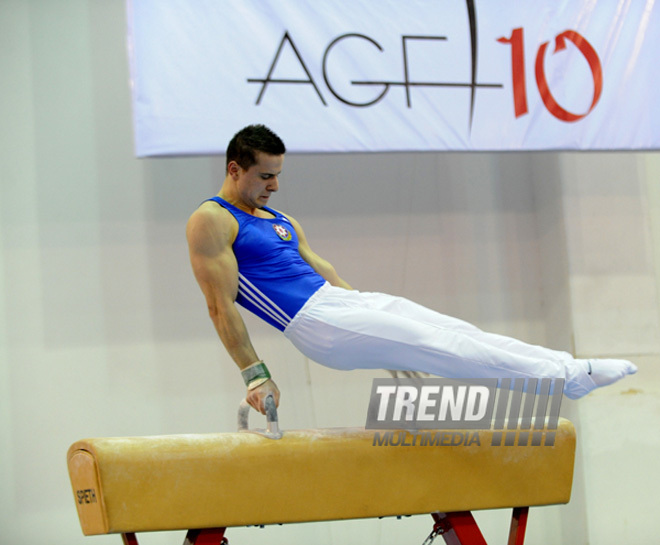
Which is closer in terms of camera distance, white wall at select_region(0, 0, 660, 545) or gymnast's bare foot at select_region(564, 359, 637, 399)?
gymnast's bare foot at select_region(564, 359, 637, 399)

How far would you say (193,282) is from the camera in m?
5.99

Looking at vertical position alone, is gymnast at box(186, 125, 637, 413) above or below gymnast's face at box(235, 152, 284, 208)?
below

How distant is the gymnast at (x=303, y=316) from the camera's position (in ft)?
10.8

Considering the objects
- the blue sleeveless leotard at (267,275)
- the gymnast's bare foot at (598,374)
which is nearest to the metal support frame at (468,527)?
the gymnast's bare foot at (598,374)

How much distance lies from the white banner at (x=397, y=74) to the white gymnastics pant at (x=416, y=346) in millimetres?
1902

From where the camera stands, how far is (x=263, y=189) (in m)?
3.63

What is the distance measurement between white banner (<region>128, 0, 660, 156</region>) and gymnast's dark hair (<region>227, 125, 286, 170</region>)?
1315mm

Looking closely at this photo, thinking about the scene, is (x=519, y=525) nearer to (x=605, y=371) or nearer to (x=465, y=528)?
(x=465, y=528)

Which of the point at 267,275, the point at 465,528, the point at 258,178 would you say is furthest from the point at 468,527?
the point at 258,178

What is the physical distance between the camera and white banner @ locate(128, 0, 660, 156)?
487 cm

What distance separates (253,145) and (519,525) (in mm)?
2255

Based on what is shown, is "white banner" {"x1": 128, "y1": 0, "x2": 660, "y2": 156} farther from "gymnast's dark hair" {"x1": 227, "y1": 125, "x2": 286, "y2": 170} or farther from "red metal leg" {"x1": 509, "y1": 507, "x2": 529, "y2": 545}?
"red metal leg" {"x1": 509, "y1": 507, "x2": 529, "y2": 545}

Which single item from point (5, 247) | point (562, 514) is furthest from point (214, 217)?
point (562, 514)

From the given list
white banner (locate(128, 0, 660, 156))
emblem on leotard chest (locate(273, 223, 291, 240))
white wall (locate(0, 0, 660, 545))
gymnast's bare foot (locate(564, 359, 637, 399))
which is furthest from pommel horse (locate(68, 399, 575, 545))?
white wall (locate(0, 0, 660, 545))
